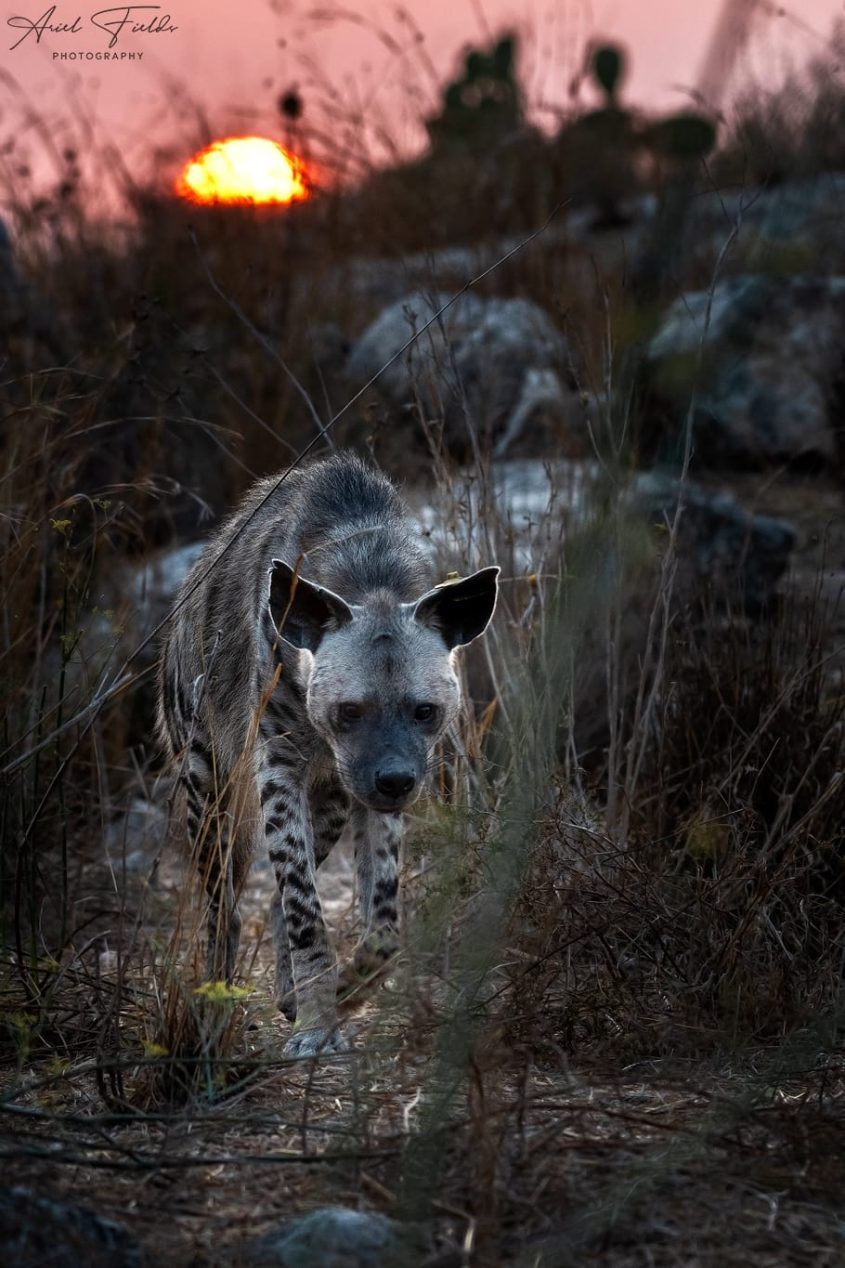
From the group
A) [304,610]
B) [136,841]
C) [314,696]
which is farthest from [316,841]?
[136,841]

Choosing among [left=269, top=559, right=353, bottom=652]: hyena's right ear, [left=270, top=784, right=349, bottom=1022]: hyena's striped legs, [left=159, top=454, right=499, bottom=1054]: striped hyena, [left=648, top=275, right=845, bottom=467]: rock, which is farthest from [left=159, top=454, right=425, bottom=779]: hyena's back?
[left=648, top=275, right=845, bottom=467]: rock

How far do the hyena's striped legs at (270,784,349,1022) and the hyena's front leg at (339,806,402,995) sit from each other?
21cm

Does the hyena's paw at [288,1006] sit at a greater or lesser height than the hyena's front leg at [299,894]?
lesser

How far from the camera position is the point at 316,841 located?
475 cm

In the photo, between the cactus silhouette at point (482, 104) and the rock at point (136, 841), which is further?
the cactus silhouette at point (482, 104)

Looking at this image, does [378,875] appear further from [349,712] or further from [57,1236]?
[57,1236]

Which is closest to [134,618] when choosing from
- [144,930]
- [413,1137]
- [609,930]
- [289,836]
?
[144,930]

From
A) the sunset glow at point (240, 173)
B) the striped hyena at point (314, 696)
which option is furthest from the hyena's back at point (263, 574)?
the sunset glow at point (240, 173)

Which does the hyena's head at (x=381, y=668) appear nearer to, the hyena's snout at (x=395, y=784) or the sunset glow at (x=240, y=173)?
the hyena's snout at (x=395, y=784)

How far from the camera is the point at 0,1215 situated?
2459mm

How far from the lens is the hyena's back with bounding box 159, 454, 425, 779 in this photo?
14.1 feet

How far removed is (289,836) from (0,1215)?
185 centimetres

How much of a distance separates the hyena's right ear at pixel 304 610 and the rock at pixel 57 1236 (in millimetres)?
1699

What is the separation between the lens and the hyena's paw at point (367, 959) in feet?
12.5
